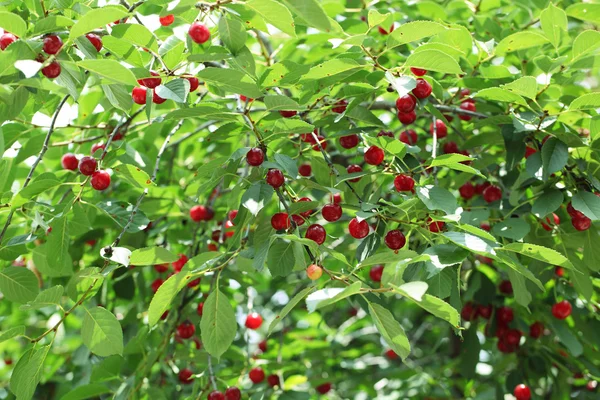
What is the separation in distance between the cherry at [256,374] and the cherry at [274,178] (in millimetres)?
1136

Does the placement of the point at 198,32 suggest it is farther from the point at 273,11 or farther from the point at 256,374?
the point at 256,374

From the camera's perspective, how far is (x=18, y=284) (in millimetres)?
1732

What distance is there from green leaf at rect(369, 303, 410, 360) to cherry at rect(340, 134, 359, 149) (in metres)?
0.71

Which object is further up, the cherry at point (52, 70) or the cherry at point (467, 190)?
the cherry at point (52, 70)

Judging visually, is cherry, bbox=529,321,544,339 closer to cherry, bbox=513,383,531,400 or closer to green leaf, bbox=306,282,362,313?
cherry, bbox=513,383,531,400

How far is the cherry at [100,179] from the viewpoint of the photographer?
1.71m

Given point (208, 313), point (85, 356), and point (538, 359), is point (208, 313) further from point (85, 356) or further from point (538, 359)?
point (538, 359)

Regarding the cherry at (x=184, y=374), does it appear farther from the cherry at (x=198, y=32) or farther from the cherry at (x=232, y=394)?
the cherry at (x=198, y=32)

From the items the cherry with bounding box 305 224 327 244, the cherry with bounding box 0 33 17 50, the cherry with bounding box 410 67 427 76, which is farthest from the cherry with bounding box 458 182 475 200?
the cherry with bounding box 0 33 17 50

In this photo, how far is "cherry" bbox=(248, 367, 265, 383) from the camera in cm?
245

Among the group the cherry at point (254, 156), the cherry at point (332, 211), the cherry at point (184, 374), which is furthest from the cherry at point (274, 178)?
the cherry at point (184, 374)

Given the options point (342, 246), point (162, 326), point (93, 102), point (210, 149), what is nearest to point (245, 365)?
point (162, 326)

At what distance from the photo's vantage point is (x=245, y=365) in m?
2.45

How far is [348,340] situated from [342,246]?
4.54 feet
